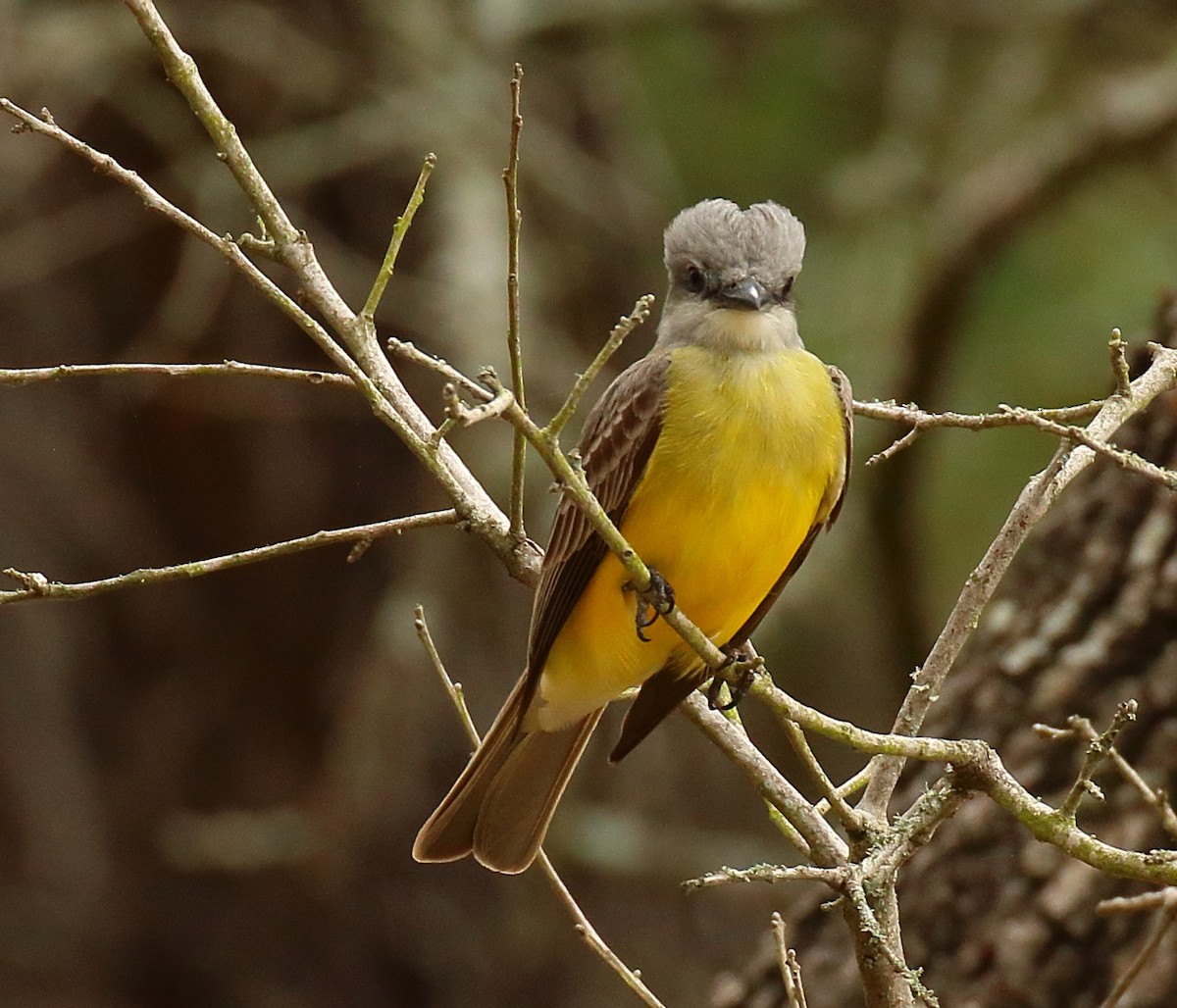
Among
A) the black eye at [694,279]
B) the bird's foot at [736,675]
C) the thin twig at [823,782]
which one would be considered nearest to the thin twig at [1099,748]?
the thin twig at [823,782]

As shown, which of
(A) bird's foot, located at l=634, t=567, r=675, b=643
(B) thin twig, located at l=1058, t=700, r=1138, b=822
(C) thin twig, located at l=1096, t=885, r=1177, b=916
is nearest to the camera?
(B) thin twig, located at l=1058, t=700, r=1138, b=822

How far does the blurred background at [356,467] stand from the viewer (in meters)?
6.39

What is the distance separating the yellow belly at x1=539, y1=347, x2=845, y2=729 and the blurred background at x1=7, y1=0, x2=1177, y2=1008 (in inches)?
105

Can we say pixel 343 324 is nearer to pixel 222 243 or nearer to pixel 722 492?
pixel 222 243

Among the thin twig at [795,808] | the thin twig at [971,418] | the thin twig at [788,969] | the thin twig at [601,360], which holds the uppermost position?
the thin twig at [971,418]

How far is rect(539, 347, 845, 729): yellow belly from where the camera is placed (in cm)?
337

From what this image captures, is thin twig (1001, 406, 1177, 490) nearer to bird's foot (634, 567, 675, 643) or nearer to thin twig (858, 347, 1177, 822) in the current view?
thin twig (858, 347, 1177, 822)

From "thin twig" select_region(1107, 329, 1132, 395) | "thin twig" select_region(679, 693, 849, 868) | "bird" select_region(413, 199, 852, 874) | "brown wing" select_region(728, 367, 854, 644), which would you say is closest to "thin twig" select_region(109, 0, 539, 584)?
"bird" select_region(413, 199, 852, 874)

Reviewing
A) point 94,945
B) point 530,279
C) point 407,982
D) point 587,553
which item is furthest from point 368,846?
point 587,553

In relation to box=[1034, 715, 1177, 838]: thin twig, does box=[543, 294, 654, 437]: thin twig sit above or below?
above

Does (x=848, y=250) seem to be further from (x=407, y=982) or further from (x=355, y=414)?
(x=407, y=982)

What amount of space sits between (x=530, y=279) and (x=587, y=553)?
3503 mm

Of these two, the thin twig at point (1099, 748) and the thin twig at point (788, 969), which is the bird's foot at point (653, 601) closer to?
the thin twig at point (788, 969)

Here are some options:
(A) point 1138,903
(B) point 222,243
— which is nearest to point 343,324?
Answer: (B) point 222,243
